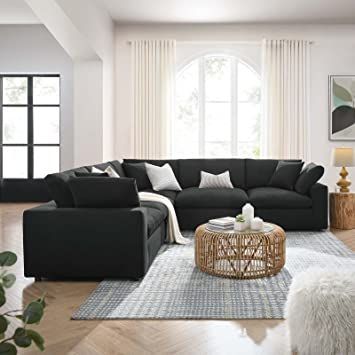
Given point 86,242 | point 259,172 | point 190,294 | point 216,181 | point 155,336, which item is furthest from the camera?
point 259,172

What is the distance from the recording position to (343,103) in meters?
8.22

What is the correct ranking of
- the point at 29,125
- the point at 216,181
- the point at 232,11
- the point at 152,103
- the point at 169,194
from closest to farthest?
the point at 169,194, the point at 216,181, the point at 232,11, the point at 152,103, the point at 29,125

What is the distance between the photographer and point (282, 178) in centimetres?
652

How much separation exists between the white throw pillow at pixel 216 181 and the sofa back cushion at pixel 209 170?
6.6 inches

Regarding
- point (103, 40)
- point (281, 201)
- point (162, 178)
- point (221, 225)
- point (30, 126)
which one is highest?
point (103, 40)

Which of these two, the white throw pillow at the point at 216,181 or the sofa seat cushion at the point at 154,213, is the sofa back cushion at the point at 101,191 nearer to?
the sofa seat cushion at the point at 154,213

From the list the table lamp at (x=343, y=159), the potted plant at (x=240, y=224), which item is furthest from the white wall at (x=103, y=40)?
the table lamp at (x=343, y=159)

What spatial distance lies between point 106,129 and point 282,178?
2.75m

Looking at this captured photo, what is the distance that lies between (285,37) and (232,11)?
1162mm

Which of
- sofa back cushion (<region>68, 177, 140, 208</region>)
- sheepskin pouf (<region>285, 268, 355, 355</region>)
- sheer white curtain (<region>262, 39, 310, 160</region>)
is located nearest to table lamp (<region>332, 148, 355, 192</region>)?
sheer white curtain (<region>262, 39, 310, 160</region>)

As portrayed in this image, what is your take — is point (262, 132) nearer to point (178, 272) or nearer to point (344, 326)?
point (178, 272)

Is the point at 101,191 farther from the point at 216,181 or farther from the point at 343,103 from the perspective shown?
the point at 343,103

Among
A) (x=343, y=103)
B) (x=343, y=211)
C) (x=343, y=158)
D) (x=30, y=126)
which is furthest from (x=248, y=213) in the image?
(x=30, y=126)

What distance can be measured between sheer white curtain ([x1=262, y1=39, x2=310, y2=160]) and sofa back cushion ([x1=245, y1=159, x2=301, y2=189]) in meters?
1.42
